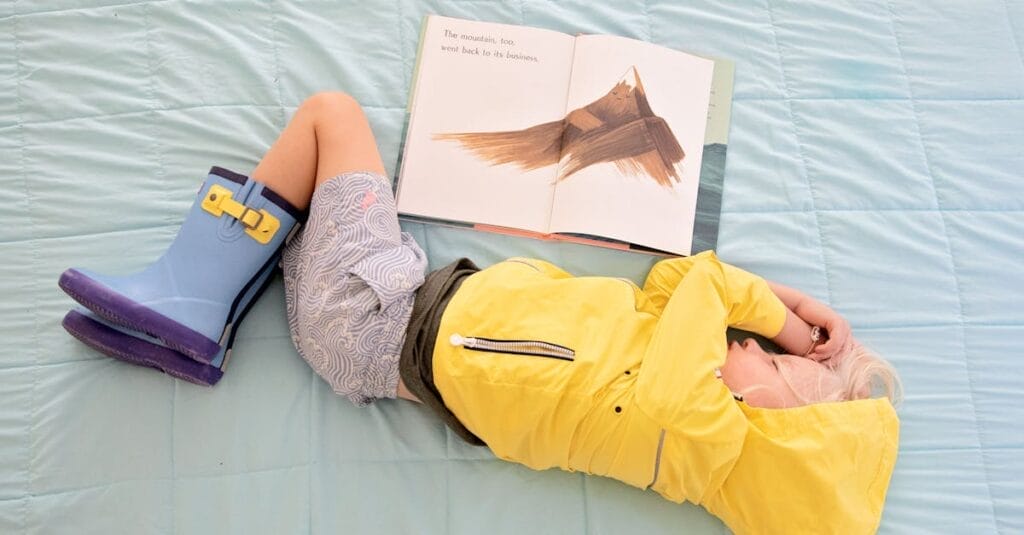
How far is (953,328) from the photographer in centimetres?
97

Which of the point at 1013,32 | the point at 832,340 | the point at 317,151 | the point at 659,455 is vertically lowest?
the point at 659,455

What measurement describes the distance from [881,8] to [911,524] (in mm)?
686

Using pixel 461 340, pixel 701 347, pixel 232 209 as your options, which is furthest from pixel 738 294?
pixel 232 209

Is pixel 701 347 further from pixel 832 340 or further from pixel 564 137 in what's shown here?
pixel 564 137

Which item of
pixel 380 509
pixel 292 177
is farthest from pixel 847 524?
pixel 292 177

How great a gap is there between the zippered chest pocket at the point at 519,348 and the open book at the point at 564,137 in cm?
19

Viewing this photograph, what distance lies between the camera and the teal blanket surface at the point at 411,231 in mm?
863

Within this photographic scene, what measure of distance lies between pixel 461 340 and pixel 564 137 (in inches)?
12.4

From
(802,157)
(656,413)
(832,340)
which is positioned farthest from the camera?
(802,157)

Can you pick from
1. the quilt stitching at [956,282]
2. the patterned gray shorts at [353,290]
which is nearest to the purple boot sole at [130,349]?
the patterned gray shorts at [353,290]

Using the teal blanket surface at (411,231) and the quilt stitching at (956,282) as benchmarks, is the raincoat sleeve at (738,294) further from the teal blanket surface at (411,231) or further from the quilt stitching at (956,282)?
the quilt stitching at (956,282)

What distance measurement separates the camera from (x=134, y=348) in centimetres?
84

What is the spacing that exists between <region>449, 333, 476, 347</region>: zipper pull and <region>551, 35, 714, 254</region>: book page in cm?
21

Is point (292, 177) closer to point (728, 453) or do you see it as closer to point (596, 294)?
point (596, 294)
